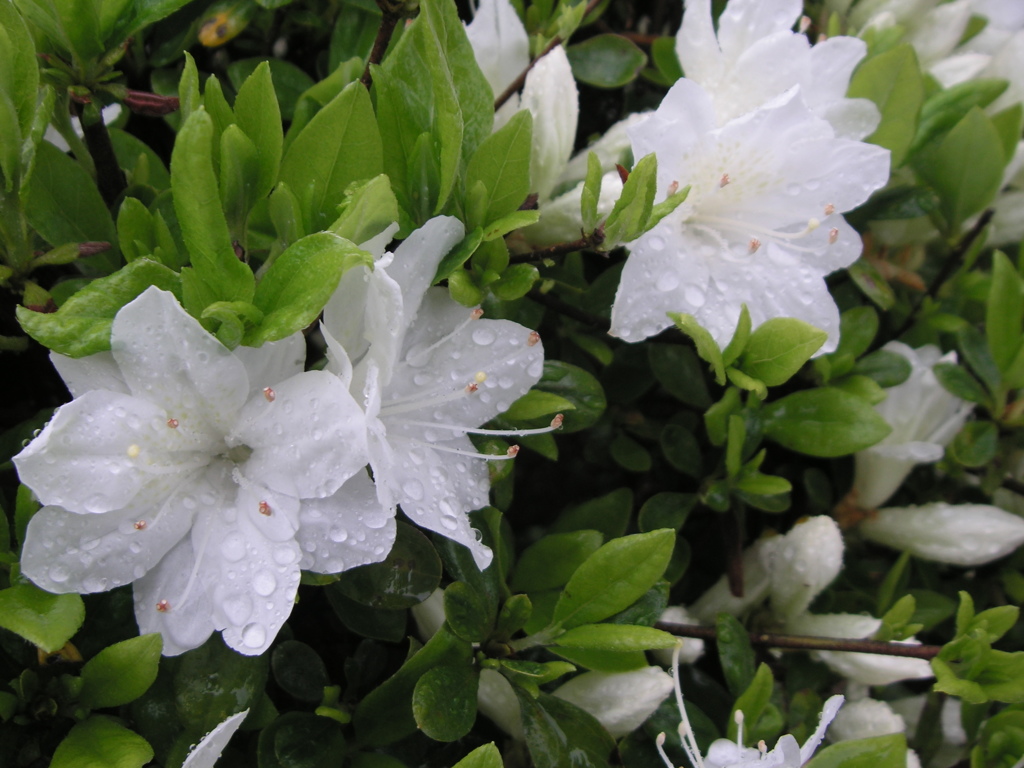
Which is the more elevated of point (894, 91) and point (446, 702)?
point (894, 91)

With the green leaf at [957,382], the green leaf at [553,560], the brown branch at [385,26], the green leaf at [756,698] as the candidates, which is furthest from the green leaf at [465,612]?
the green leaf at [957,382]

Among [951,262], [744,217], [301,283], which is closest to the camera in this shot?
[301,283]

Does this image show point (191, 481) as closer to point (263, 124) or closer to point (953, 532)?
point (263, 124)

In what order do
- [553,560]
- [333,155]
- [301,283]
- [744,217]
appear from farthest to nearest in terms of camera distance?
[744,217], [553,560], [333,155], [301,283]

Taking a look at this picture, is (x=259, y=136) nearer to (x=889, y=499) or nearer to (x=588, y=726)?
(x=588, y=726)

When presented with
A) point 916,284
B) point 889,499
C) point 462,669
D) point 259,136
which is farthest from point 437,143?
point 889,499

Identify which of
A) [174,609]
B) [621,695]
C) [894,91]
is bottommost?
[621,695]

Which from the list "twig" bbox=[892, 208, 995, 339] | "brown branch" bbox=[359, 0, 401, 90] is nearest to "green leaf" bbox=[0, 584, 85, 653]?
"brown branch" bbox=[359, 0, 401, 90]

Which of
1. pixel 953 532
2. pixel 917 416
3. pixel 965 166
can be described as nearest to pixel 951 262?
pixel 965 166
